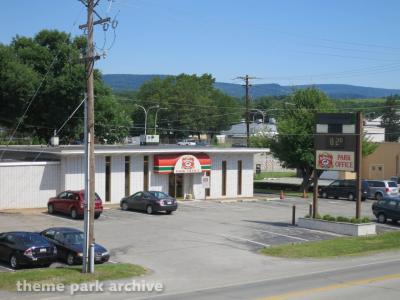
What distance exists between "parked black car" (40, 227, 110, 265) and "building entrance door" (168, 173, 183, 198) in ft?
76.2

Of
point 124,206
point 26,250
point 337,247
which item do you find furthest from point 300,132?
point 26,250

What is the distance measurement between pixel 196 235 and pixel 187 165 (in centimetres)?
1613

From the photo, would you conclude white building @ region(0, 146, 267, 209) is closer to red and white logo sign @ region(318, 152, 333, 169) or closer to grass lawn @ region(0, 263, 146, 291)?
red and white logo sign @ region(318, 152, 333, 169)

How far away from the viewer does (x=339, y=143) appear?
115ft

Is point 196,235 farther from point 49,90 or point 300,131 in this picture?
point 49,90

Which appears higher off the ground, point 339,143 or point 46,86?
point 46,86

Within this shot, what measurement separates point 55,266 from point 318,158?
712 inches

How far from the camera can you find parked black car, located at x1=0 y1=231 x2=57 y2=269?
2192cm

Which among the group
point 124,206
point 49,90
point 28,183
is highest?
point 49,90

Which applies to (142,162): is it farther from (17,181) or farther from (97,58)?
(97,58)

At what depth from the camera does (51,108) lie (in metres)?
61.6

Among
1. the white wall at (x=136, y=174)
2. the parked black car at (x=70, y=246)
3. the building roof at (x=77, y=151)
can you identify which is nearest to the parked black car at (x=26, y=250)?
the parked black car at (x=70, y=246)

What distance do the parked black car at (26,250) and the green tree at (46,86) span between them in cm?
3602

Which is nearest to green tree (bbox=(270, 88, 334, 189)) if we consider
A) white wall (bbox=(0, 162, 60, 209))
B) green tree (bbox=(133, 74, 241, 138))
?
white wall (bbox=(0, 162, 60, 209))
